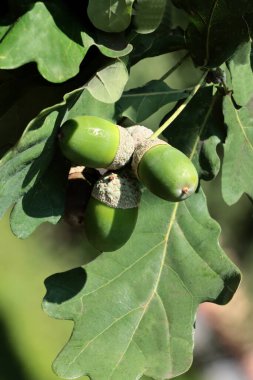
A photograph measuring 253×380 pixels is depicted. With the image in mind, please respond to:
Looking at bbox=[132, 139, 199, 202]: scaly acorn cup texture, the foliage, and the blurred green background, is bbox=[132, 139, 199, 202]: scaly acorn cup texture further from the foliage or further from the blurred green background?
the blurred green background

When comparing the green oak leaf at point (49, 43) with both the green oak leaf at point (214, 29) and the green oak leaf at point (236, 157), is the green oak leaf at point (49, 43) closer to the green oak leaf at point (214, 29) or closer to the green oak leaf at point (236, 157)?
the green oak leaf at point (214, 29)

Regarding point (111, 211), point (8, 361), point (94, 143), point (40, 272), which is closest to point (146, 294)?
point (111, 211)

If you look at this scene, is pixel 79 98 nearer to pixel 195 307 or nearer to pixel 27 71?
pixel 27 71

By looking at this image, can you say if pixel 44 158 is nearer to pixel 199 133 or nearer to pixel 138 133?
pixel 138 133

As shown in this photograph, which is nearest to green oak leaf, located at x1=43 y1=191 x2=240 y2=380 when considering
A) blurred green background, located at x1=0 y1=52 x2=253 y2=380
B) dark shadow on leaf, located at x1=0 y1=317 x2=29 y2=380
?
blurred green background, located at x1=0 y1=52 x2=253 y2=380

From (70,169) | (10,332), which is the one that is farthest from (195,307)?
(10,332)
